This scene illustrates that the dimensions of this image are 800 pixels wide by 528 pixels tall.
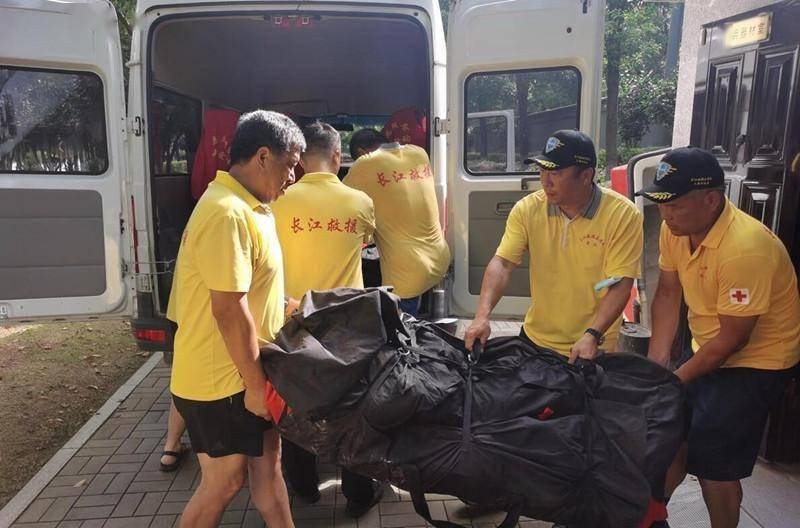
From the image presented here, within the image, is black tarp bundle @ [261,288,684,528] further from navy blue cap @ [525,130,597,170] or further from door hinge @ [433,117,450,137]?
door hinge @ [433,117,450,137]

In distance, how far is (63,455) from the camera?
353cm

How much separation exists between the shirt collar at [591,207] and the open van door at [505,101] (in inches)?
35.2

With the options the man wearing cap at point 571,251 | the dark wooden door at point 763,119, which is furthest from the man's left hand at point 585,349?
the dark wooden door at point 763,119

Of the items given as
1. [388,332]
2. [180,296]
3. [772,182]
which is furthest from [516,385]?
[772,182]

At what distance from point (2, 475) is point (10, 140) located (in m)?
1.98

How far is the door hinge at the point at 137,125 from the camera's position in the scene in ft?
10.4

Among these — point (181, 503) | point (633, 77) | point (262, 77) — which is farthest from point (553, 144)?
point (633, 77)

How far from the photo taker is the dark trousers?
113 inches

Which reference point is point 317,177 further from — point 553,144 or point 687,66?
point 687,66

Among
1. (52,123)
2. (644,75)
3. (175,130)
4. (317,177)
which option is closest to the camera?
(317,177)

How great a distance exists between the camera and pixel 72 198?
3.37 meters

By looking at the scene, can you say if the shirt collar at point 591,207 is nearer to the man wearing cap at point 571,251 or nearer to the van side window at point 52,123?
the man wearing cap at point 571,251

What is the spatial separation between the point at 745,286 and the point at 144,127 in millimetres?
3020

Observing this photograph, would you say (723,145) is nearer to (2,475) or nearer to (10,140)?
(10,140)
